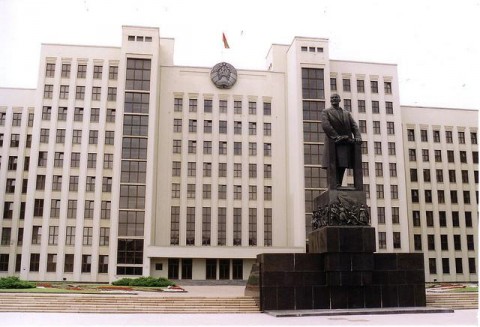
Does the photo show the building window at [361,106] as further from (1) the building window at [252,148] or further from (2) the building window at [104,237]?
(2) the building window at [104,237]

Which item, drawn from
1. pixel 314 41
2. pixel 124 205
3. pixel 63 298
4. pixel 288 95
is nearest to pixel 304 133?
pixel 288 95

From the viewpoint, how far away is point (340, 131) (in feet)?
69.0

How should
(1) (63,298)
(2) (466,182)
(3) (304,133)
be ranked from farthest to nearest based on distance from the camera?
(2) (466,182)
(3) (304,133)
(1) (63,298)

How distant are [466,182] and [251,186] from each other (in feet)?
91.2

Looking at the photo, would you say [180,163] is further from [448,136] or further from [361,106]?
[448,136]

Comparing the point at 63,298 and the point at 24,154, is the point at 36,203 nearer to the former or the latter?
the point at 24,154

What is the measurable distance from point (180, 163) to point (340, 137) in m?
36.8

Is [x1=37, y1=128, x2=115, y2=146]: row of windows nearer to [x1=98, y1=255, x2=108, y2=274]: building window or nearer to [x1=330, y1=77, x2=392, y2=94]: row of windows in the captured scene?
[x1=98, y1=255, x2=108, y2=274]: building window

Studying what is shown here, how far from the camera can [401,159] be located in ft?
192

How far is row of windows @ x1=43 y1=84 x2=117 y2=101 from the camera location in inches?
2170

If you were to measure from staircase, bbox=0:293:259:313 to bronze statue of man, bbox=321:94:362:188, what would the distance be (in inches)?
256

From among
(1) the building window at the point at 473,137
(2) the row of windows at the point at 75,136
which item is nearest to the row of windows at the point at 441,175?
(1) the building window at the point at 473,137

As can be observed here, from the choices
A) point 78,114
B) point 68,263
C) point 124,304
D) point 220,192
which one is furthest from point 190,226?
point 124,304

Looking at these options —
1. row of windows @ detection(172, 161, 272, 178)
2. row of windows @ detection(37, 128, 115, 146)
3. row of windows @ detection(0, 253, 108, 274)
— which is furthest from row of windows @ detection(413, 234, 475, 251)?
row of windows @ detection(37, 128, 115, 146)
